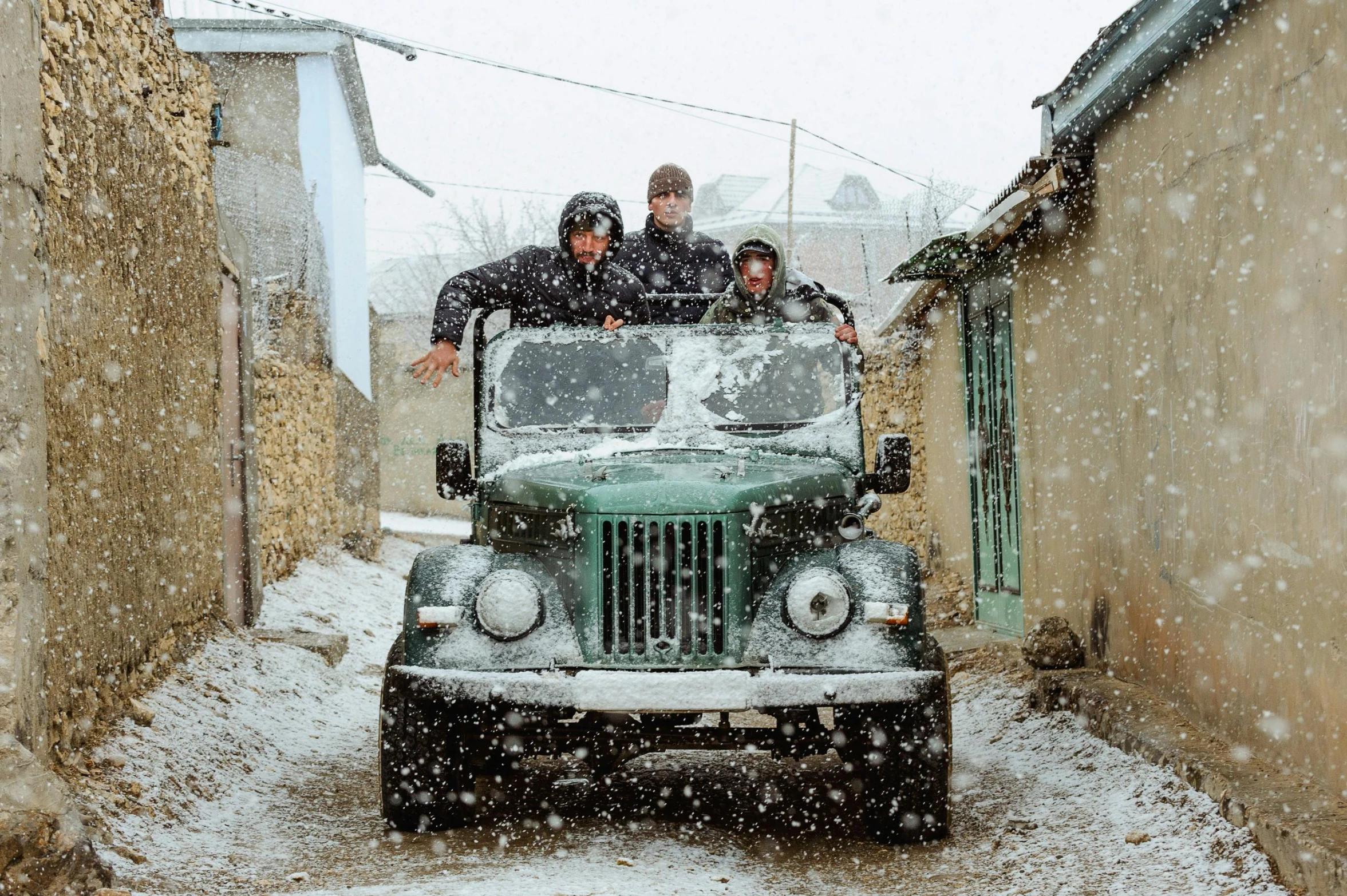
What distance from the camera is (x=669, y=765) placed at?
6.47 m

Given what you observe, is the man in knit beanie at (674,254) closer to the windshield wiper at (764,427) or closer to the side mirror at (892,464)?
the windshield wiper at (764,427)

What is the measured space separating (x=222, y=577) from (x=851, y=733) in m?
5.08

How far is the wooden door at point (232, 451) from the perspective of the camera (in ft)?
29.1

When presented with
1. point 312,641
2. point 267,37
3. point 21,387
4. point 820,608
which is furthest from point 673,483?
point 267,37

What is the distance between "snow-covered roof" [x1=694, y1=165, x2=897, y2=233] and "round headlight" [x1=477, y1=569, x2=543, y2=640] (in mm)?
45584

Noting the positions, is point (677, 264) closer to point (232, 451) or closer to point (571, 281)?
point (571, 281)

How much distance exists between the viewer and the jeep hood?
4668 mm

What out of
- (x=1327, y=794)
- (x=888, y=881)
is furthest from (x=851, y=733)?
(x=1327, y=794)

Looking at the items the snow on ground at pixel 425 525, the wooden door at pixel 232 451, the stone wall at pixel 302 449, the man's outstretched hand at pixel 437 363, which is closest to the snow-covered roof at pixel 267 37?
the stone wall at pixel 302 449

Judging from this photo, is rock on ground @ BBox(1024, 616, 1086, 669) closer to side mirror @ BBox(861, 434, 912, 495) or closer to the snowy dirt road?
the snowy dirt road

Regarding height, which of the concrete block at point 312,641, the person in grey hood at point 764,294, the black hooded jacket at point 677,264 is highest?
the black hooded jacket at point 677,264

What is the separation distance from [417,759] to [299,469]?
8.19 meters

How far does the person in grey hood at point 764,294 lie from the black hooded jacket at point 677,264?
Answer: 0.51m

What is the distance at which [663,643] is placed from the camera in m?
4.61
